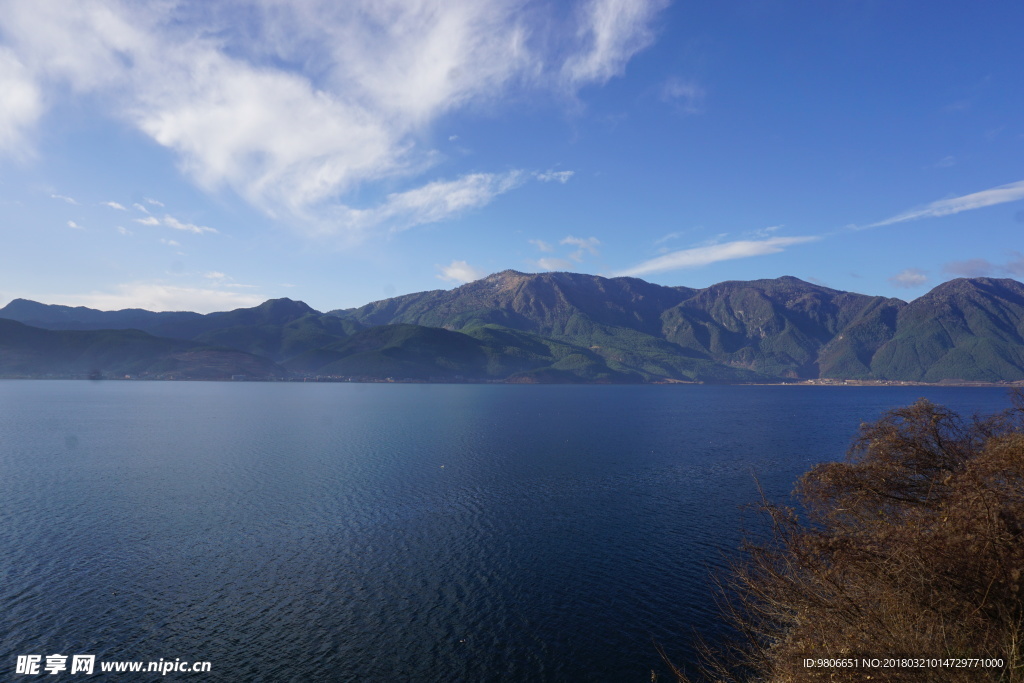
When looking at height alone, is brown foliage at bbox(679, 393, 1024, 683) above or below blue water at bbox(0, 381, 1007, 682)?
above

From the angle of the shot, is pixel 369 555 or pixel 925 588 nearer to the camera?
pixel 925 588

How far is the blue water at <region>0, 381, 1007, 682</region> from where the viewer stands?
116ft

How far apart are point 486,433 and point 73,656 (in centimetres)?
11088

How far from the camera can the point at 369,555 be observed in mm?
51500

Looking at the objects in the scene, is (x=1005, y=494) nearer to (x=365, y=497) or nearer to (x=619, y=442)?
(x=365, y=497)

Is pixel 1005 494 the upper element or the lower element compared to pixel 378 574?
upper

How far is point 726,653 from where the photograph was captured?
35.2 m

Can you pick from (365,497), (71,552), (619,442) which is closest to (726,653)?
(365,497)

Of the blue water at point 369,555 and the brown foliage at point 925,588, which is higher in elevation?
the brown foliage at point 925,588

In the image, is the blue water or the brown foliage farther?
the blue water

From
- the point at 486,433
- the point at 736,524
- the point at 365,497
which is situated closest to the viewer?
the point at 736,524

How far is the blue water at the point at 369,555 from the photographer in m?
35.3

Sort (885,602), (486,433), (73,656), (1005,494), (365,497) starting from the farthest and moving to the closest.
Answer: (486,433) → (365,497) → (73,656) → (1005,494) → (885,602)

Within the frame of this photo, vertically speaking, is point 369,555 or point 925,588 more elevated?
point 925,588
